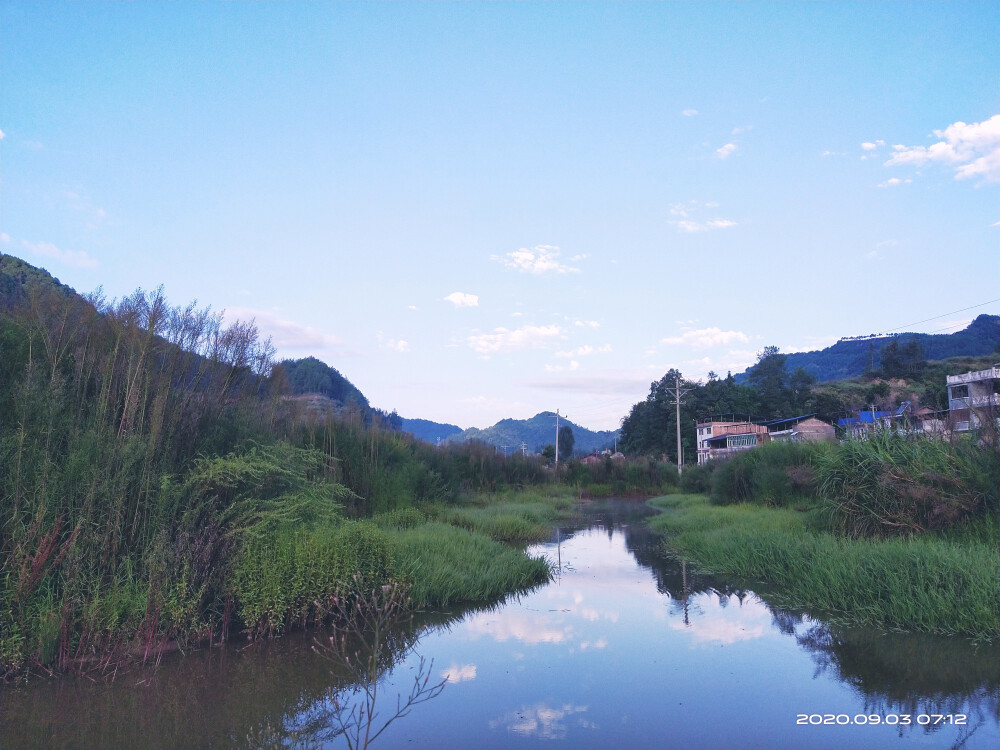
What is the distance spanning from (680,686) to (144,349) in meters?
6.29

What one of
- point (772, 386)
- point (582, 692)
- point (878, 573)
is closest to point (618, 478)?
point (878, 573)

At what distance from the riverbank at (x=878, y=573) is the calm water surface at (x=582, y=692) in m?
0.33

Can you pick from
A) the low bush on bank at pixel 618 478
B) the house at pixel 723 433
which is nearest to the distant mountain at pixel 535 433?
the house at pixel 723 433

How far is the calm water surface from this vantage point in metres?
4.93

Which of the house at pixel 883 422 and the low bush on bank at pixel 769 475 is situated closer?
the house at pixel 883 422

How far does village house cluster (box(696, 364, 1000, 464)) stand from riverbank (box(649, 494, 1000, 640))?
6.83ft

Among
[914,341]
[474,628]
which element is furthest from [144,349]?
[914,341]

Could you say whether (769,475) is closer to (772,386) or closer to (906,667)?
(906,667)

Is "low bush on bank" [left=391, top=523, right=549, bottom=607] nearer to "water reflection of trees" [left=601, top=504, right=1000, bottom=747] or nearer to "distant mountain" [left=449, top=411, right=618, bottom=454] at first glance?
"water reflection of trees" [left=601, top=504, right=1000, bottom=747]

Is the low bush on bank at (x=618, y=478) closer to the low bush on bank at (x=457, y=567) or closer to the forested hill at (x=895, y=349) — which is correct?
the low bush on bank at (x=457, y=567)

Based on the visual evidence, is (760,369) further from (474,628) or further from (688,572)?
(474,628)

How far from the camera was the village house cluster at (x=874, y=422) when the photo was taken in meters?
10.7

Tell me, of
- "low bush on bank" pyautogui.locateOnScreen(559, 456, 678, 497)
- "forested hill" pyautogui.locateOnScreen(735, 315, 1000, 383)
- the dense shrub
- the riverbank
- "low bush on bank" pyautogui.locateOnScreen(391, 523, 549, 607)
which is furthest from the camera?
"forested hill" pyautogui.locateOnScreen(735, 315, 1000, 383)

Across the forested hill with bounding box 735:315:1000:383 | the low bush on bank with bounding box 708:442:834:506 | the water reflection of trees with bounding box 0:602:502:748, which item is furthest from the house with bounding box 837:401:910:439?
the forested hill with bounding box 735:315:1000:383
